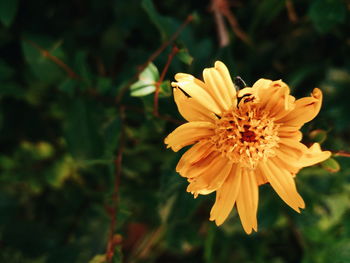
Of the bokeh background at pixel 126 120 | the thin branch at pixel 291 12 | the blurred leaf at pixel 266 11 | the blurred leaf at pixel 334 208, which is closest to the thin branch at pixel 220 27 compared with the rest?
the bokeh background at pixel 126 120

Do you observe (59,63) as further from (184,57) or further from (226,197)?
(226,197)

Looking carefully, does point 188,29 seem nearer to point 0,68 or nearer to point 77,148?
point 77,148

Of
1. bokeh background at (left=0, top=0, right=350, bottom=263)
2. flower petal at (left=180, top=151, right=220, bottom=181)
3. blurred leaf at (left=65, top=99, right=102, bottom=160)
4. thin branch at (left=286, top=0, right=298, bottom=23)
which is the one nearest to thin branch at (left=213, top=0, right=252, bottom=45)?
bokeh background at (left=0, top=0, right=350, bottom=263)

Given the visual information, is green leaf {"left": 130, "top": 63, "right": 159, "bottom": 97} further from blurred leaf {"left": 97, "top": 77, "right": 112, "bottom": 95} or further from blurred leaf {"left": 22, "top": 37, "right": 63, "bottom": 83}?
blurred leaf {"left": 22, "top": 37, "right": 63, "bottom": 83}

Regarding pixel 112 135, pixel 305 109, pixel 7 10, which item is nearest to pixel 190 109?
pixel 305 109

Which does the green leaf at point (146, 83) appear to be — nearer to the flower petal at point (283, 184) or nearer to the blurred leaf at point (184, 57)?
the blurred leaf at point (184, 57)
